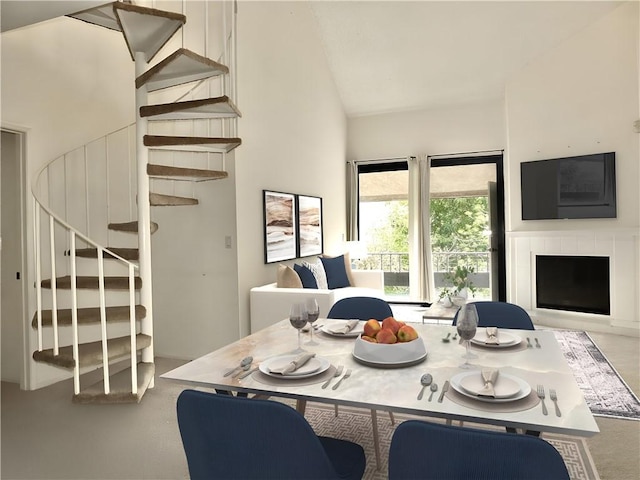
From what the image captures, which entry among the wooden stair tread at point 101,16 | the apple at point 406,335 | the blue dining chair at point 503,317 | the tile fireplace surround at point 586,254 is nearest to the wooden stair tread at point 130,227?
the wooden stair tread at point 101,16

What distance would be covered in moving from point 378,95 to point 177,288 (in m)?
4.33

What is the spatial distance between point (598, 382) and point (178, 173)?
3662 millimetres

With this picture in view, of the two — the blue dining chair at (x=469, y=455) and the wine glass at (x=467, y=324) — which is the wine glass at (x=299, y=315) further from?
the blue dining chair at (x=469, y=455)

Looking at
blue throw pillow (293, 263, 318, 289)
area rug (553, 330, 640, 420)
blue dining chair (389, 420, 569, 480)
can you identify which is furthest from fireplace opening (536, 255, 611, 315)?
blue dining chair (389, 420, 569, 480)

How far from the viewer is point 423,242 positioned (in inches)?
281

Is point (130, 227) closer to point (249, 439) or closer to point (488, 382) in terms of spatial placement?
point (249, 439)

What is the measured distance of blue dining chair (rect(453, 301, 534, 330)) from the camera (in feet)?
7.64

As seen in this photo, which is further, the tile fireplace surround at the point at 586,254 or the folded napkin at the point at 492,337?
the tile fireplace surround at the point at 586,254

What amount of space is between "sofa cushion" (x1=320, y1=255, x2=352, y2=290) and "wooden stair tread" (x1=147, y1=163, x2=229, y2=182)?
237cm

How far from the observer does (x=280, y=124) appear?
5.32 meters

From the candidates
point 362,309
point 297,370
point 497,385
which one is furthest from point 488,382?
point 362,309

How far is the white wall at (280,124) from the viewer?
4.54 metres

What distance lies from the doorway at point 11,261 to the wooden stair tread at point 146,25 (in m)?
1.41

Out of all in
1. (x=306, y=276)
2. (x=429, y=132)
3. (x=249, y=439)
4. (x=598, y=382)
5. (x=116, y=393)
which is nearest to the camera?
(x=249, y=439)
